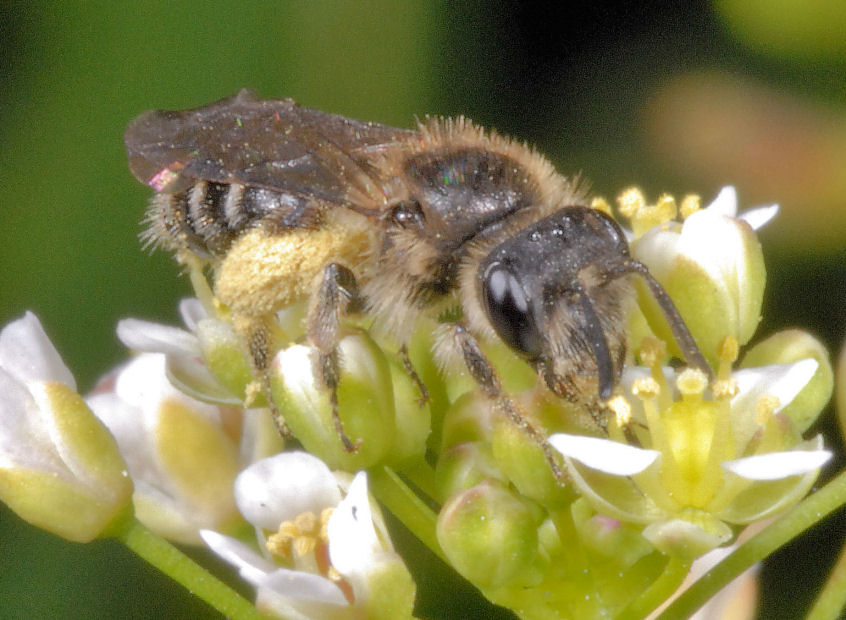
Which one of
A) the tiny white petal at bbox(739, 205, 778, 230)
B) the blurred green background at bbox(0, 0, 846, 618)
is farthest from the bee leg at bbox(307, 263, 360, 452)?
the blurred green background at bbox(0, 0, 846, 618)

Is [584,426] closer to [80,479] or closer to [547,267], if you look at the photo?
[547,267]

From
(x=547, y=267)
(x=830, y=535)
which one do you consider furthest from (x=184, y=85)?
(x=830, y=535)

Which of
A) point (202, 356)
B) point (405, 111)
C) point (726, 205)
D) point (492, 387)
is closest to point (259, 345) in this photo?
point (202, 356)

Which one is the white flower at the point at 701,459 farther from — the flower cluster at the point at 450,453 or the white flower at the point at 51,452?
the white flower at the point at 51,452

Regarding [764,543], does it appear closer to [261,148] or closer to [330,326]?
[330,326]

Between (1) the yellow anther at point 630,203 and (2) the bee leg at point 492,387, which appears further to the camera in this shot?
(1) the yellow anther at point 630,203

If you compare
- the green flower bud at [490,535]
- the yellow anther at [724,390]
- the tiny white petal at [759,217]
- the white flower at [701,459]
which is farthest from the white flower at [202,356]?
the tiny white petal at [759,217]

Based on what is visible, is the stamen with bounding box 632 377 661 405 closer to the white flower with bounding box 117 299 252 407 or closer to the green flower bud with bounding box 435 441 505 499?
→ the green flower bud with bounding box 435 441 505 499
